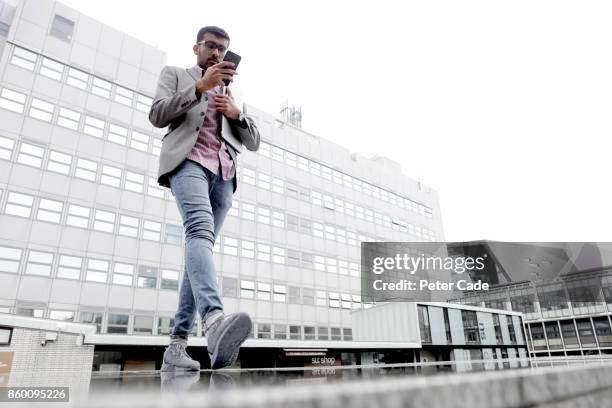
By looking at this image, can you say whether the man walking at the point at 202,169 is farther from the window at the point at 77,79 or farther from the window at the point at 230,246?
the window at the point at 77,79

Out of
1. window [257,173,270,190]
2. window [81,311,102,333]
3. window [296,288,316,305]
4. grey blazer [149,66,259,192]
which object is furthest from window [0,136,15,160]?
grey blazer [149,66,259,192]

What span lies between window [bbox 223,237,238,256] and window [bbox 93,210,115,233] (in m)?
7.12

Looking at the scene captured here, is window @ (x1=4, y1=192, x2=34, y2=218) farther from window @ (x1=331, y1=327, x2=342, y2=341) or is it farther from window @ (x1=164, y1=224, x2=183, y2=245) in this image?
window @ (x1=331, y1=327, x2=342, y2=341)

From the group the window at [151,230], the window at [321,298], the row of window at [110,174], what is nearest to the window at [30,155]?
the row of window at [110,174]

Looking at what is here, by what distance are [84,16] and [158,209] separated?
14.0 meters

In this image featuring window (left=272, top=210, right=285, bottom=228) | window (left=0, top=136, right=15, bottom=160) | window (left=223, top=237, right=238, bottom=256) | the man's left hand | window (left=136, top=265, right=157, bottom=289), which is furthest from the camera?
window (left=272, top=210, right=285, bottom=228)

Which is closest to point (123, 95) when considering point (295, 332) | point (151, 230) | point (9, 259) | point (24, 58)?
point (24, 58)

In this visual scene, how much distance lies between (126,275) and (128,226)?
2.98 meters

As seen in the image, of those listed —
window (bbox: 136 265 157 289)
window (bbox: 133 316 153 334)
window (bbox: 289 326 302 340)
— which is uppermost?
window (bbox: 136 265 157 289)

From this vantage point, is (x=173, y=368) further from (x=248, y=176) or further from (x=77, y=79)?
(x=248, y=176)

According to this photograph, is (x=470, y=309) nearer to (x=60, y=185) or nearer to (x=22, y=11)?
(x=60, y=185)

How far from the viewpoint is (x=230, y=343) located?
183 centimetres

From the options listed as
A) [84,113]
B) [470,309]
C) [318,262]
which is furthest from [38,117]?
[470,309]

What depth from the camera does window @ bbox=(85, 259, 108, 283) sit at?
19.9m
